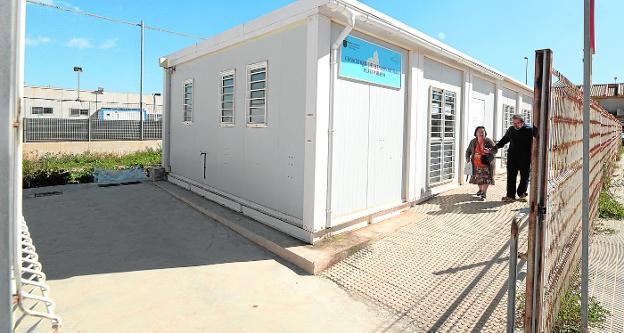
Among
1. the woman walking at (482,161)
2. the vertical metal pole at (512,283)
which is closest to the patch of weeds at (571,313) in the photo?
the vertical metal pole at (512,283)

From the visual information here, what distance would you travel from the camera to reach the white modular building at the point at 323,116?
5133 mm

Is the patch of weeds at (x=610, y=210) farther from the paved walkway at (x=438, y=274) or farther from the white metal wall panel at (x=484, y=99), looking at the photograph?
the white metal wall panel at (x=484, y=99)

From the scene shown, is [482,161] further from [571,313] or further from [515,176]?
[571,313]

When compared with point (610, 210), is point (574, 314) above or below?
below

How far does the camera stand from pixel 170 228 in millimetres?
6133

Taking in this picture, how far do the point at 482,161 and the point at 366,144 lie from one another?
3.16 meters

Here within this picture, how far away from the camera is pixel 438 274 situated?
4.34 meters

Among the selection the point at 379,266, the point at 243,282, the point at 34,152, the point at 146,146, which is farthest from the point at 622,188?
the point at 34,152

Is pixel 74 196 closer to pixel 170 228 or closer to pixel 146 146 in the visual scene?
pixel 170 228

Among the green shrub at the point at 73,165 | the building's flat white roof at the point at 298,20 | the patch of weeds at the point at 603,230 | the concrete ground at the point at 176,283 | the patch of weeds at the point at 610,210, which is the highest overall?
the building's flat white roof at the point at 298,20

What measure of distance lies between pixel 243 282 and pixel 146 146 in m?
17.1

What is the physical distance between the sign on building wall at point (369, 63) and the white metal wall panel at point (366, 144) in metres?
0.10

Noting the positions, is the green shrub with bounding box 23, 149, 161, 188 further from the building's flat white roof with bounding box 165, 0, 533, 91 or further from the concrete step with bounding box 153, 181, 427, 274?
the concrete step with bounding box 153, 181, 427, 274

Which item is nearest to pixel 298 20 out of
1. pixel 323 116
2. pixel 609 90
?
pixel 323 116
